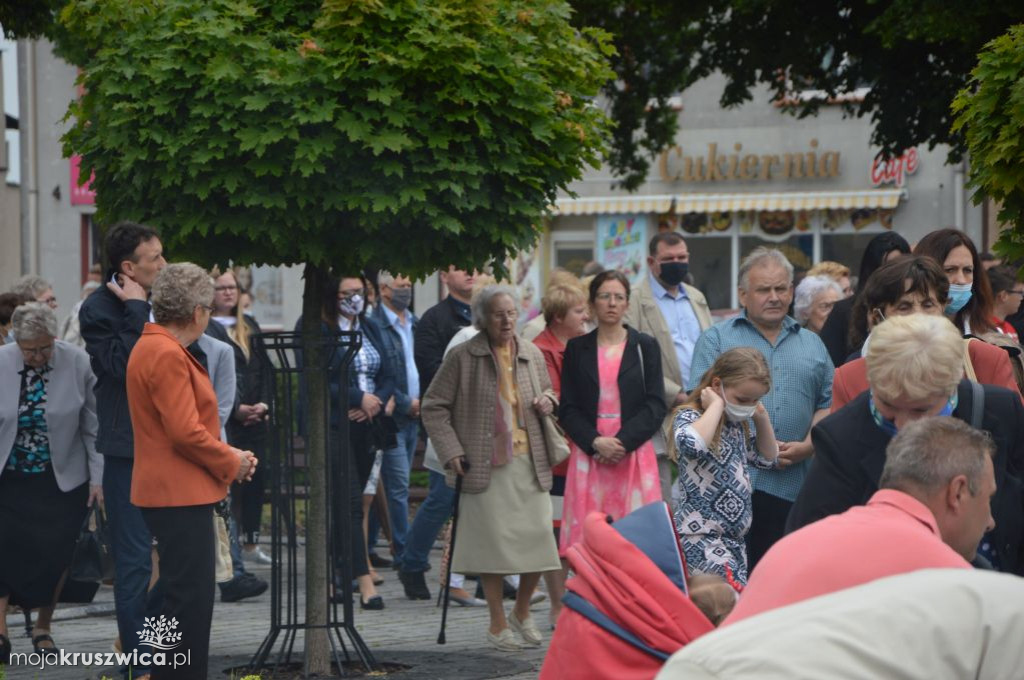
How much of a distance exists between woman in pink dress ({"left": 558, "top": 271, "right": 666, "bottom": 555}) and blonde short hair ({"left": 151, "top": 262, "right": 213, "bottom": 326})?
9.63ft

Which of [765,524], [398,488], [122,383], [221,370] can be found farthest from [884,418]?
[398,488]

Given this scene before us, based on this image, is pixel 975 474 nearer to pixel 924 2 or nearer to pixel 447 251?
pixel 447 251

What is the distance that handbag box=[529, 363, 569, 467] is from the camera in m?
9.78

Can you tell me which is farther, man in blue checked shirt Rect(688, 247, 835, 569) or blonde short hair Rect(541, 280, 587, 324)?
blonde short hair Rect(541, 280, 587, 324)

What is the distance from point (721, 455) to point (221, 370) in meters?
3.01

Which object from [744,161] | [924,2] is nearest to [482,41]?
[924,2]

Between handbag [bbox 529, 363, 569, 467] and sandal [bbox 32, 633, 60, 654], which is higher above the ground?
handbag [bbox 529, 363, 569, 467]

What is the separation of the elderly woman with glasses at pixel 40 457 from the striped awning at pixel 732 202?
64.8 feet

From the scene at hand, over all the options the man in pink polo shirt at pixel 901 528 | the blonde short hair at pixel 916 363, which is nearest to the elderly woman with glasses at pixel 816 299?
the blonde short hair at pixel 916 363

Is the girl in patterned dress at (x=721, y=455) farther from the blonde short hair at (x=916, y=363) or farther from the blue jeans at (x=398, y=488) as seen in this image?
the blue jeans at (x=398, y=488)

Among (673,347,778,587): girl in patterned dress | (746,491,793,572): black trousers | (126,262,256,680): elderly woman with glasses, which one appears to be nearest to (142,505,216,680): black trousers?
(126,262,256,680): elderly woman with glasses

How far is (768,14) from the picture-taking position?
51.9 feet

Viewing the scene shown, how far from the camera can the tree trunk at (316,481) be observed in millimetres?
8273

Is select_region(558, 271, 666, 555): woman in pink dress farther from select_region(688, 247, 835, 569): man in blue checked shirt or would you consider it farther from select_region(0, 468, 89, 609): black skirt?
select_region(0, 468, 89, 609): black skirt
